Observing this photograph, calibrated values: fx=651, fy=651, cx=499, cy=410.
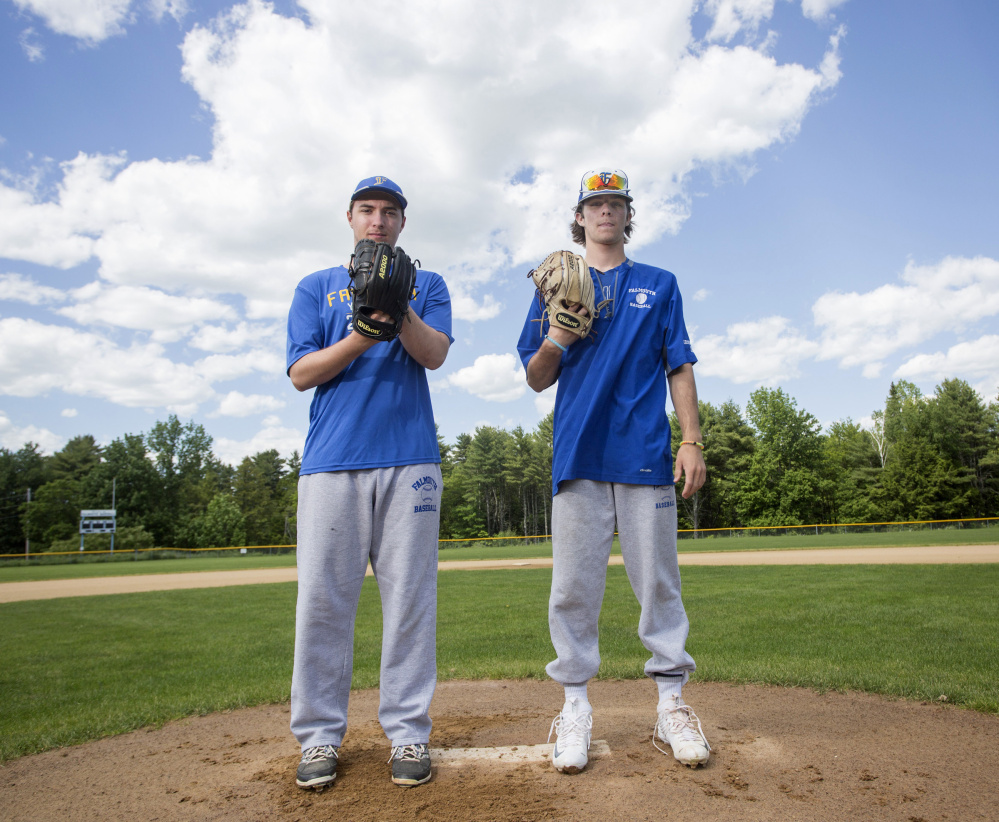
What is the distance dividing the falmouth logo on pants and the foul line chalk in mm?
1052

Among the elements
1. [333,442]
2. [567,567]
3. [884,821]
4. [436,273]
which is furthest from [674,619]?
[436,273]

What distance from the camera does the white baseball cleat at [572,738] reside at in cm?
250

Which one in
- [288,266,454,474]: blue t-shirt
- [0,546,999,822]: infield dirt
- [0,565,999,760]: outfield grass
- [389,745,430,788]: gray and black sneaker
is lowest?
[0,565,999,760]: outfield grass

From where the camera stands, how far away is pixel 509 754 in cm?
275

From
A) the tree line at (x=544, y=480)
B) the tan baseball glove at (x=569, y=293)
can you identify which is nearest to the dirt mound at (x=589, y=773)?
the tan baseball glove at (x=569, y=293)

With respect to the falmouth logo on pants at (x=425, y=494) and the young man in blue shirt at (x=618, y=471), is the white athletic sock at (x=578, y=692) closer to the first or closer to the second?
the young man in blue shirt at (x=618, y=471)

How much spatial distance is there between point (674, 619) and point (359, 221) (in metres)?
2.23

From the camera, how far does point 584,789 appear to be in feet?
7.66

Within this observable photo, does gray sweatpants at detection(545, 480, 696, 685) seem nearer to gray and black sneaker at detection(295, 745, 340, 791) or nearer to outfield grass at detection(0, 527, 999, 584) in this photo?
gray and black sneaker at detection(295, 745, 340, 791)

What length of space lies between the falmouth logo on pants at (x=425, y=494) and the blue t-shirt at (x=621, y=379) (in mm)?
534

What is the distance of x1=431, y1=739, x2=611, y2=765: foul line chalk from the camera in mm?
2690

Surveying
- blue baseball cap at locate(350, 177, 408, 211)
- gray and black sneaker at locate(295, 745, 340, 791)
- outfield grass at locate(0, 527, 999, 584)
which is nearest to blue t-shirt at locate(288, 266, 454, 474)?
blue baseball cap at locate(350, 177, 408, 211)

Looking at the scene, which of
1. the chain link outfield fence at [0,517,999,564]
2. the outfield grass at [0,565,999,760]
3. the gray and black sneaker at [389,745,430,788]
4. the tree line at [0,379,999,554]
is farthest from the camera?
the tree line at [0,379,999,554]

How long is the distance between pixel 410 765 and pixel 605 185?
8.47 feet
